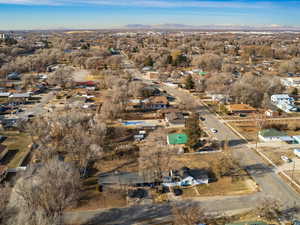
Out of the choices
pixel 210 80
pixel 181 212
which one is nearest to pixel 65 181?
pixel 181 212

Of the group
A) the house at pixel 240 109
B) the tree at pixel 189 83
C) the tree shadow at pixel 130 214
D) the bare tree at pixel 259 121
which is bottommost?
the tree shadow at pixel 130 214

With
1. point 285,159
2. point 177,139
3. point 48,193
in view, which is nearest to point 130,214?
point 48,193

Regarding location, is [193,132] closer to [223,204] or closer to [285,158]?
[223,204]

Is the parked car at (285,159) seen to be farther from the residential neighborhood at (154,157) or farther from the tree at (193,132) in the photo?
the tree at (193,132)

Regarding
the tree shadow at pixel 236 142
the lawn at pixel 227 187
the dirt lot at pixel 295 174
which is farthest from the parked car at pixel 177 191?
the tree shadow at pixel 236 142

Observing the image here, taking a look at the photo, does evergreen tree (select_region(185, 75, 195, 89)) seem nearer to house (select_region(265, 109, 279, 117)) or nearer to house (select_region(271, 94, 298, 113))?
house (select_region(271, 94, 298, 113))

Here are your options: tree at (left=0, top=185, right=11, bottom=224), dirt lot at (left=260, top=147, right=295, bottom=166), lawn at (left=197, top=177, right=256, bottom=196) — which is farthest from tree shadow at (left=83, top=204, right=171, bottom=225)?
dirt lot at (left=260, top=147, right=295, bottom=166)
